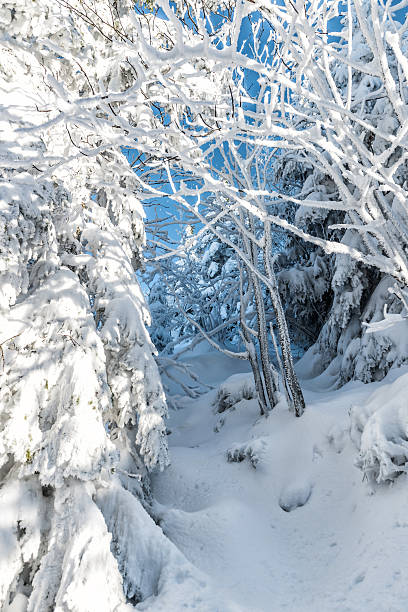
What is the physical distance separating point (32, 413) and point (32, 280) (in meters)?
1.27

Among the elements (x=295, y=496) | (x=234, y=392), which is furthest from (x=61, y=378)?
(x=234, y=392)

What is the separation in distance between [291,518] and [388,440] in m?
1.64

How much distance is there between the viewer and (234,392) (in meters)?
8.27

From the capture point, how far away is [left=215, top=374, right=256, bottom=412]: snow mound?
26.6 ft

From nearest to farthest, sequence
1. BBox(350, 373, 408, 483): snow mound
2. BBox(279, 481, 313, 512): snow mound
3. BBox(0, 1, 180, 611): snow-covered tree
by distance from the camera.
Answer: BBox(0, 1, 180, 611): snow-covered tree → BBox(350, 373, 408, 483): snow mound → BBox(279, 481, 313, 512): snow mound

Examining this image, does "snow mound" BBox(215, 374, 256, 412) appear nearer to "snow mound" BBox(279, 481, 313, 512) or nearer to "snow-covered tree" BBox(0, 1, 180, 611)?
"snow mound" BBox(279, 481, 313, 512)

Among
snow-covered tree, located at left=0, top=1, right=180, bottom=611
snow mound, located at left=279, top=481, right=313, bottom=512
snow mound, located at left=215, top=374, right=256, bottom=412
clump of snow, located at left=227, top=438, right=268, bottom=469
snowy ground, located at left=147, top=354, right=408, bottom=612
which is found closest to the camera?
snow-covered tree, located at left=0, top=1, right=180, bottom=611

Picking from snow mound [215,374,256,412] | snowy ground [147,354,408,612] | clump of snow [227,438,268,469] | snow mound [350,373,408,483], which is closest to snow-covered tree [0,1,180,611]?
snowy ground [147,354,408,612]

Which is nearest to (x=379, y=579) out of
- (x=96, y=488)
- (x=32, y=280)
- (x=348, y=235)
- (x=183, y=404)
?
(x=96, y=488)

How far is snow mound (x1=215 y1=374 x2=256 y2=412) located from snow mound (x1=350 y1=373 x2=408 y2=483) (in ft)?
13.2

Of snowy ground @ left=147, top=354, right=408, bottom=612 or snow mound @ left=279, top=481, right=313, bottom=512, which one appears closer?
snowy ground @ left=147, top=354, right=408, bottom=612

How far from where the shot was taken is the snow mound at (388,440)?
3.62 metres

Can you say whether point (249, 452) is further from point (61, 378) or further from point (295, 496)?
point (61, 378)

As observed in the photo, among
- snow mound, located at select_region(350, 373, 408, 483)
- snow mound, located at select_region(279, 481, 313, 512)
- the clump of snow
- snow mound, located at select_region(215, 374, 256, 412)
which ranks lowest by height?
snow mound, located at select_region(215, 374, 256, 412)
